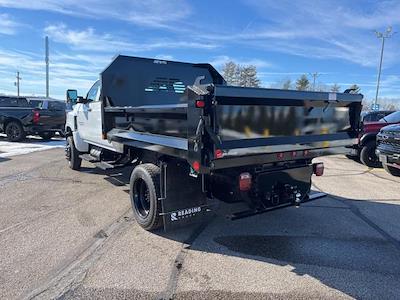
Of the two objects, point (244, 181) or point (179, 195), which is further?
point (179, 195)

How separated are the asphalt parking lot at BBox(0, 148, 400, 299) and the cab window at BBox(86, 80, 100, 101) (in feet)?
6.51

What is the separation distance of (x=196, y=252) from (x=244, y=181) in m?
1.03

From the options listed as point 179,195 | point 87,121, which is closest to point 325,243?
point 179,195

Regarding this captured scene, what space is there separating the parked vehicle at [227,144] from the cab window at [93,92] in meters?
1.30

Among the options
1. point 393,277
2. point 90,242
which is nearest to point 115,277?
point 90,242

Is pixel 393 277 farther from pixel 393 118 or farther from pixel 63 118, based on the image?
pixel 63 118

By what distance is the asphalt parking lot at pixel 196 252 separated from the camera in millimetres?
3307

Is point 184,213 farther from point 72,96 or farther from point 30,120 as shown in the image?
point 30,120

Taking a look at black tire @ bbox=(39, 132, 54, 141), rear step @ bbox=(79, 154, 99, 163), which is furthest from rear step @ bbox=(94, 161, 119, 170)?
black tire @ bbox=(39, 132, 54, 141)

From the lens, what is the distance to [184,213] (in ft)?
14.4

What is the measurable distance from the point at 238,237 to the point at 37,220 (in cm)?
292

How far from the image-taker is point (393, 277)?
3537 mm

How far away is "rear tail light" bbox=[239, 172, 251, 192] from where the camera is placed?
3.90 metres

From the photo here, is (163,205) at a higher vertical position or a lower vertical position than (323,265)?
higher
